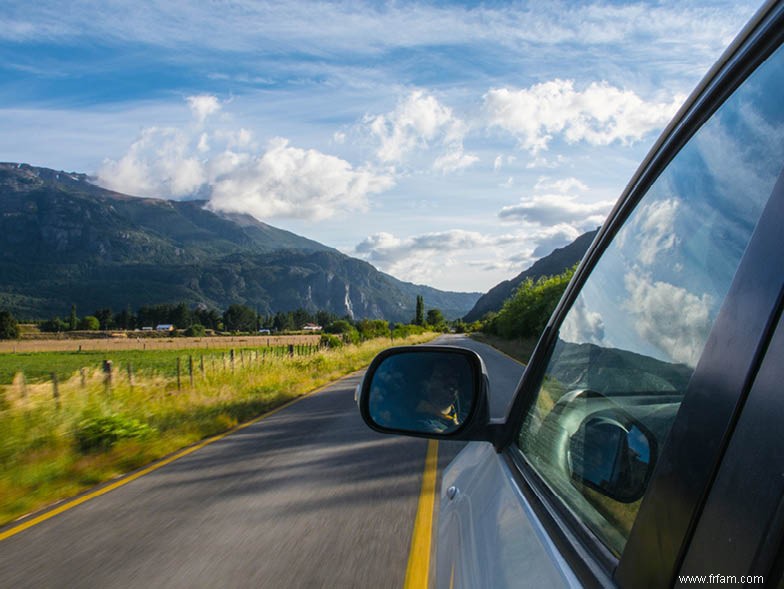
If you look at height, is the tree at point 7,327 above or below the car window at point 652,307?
below

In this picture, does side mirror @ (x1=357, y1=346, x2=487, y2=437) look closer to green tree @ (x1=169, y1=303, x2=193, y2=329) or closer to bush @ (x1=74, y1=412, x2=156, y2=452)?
bush @ (x1=74, y1=412, x2=156, y2=452)

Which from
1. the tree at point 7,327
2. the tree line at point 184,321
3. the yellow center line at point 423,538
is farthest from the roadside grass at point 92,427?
the tree line at point 184,321

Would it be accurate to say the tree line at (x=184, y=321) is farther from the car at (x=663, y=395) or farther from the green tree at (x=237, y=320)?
the car at (x=663, y=395)

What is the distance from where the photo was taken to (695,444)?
0.84 m

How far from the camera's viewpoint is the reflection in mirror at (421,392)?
81.2 inches

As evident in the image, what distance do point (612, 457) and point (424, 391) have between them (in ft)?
3.18

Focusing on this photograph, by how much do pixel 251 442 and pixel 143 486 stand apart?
2.48 metres

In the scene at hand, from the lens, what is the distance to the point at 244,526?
4.90 m

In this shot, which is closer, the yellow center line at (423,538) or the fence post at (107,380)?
the yellow center line at (423,538)

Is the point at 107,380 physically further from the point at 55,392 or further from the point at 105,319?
the point at 105,319

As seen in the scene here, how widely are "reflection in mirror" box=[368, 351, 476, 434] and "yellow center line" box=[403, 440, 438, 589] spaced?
6.06ft

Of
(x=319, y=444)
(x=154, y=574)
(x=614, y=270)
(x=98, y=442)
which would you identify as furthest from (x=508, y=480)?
A: (x=98, y=442)

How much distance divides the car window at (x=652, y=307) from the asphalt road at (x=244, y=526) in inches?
101

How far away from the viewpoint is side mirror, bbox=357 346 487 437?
1.97 metres
